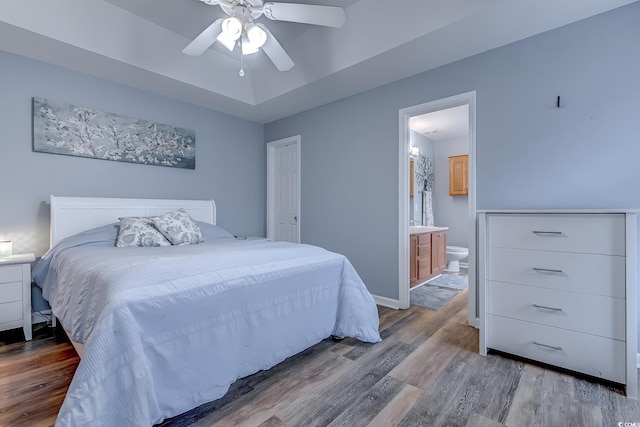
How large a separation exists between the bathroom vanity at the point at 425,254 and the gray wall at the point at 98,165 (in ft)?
7.84

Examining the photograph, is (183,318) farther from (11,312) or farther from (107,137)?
(107,137)

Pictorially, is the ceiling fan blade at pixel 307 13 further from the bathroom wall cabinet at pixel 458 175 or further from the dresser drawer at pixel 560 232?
the bathroom wall cabinet at pixel 458 175

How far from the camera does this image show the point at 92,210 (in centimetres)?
291

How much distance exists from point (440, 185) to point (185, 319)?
543 centimetres

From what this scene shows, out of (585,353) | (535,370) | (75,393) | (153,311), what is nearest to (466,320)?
(535,370)

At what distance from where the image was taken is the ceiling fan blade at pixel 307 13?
1920 millimetres

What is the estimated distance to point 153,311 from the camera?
131cm

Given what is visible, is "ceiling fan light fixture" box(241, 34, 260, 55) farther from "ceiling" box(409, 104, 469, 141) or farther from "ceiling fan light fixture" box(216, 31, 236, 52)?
"ceiling" box(409, 104, 469, 141)

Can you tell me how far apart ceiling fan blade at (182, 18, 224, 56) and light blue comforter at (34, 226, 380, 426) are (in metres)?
1.61

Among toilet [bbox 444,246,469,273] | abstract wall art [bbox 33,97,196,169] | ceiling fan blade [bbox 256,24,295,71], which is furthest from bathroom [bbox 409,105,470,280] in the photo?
abstract wall art [bbox 33,97,196,169]

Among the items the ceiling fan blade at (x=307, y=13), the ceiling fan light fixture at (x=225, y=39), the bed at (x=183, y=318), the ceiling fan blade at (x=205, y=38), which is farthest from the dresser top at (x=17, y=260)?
the ceiling fan blade at (x=307, y=13)

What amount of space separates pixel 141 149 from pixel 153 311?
2660mm

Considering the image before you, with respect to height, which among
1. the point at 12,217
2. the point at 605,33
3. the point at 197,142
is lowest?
the point at 12,217

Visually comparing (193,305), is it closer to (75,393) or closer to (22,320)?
(75,393)
